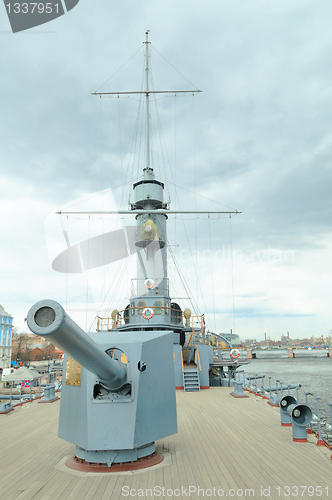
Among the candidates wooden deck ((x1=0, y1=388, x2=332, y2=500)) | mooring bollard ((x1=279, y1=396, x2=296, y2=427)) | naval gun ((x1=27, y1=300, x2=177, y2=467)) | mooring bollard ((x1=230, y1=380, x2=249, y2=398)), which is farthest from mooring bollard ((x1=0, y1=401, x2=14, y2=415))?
mooring bollard ((x1=279, y1=396, x2=296, y2=427))

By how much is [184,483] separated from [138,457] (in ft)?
2.61

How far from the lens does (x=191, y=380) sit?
514 inches

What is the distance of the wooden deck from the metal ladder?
5643 mm

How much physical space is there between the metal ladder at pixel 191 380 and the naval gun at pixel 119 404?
834 centimetres

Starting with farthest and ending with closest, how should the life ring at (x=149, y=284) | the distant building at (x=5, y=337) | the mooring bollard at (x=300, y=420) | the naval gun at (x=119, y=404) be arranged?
the distant building at (x=5, y=337) → the life ring at (x=149, y=284) → the mooring bollard at (x=300, y=420) → the naval gun at (x=119, y=404)

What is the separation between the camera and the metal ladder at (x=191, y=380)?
1265cm

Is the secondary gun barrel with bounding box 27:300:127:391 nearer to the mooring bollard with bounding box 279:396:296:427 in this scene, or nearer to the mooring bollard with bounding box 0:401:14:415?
the mooring bollard with bounding box 279:396:296:427

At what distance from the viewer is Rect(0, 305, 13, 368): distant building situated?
3859cm

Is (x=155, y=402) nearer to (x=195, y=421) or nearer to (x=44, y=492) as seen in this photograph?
(x=44, y=492)

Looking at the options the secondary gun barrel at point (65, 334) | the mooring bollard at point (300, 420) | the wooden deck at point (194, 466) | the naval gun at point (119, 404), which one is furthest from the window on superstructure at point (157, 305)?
the secondary gun barrel at point (65, 334)

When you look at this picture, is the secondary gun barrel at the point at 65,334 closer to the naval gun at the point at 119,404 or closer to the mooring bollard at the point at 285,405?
the naval gun at the point at 119,404

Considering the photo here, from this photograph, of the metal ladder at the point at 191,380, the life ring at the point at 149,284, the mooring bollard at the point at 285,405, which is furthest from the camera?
the life ring at the point at 149,284

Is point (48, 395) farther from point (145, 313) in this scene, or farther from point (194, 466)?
point (194, 466)

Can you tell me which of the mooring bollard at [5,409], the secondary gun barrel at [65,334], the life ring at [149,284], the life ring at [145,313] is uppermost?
the life ring at [149,284]
